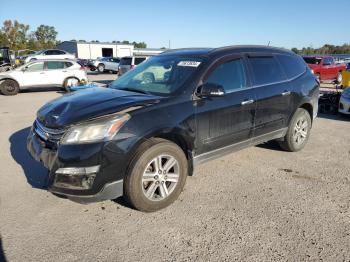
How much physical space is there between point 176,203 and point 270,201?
3.73ft

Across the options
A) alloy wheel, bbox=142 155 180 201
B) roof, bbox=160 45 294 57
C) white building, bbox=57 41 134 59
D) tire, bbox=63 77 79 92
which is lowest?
alloy wheel, bbox=142 155 180 201

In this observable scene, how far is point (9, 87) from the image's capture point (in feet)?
46.6

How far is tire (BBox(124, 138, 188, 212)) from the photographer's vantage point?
3.27 m

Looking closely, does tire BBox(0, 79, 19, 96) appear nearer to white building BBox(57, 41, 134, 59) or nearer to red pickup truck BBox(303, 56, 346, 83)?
red pickup truck BBox(303, 56, 346, 83)

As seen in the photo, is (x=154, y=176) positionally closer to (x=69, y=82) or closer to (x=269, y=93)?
(x=269, y=93)

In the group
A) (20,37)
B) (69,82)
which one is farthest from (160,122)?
(20,37)

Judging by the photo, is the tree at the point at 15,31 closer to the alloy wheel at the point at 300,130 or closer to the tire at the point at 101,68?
the tire at the point at 101,68

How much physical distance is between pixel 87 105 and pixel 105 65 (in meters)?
28.4

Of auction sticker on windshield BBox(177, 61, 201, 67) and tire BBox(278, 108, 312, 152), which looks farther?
tire BBox(278, 108, 312, 152)

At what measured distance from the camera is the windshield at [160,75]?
3.92 meters

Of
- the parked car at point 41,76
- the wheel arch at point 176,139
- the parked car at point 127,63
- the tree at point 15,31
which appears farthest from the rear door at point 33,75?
the tree at point 15,31

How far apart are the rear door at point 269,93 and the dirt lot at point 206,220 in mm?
688

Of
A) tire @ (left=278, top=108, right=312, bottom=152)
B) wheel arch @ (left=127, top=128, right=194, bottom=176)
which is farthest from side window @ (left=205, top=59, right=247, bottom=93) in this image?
tire @ (left=278, top=108, right=312, bottom=152)

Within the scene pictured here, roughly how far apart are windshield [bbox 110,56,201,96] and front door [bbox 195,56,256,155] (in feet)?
1.01
